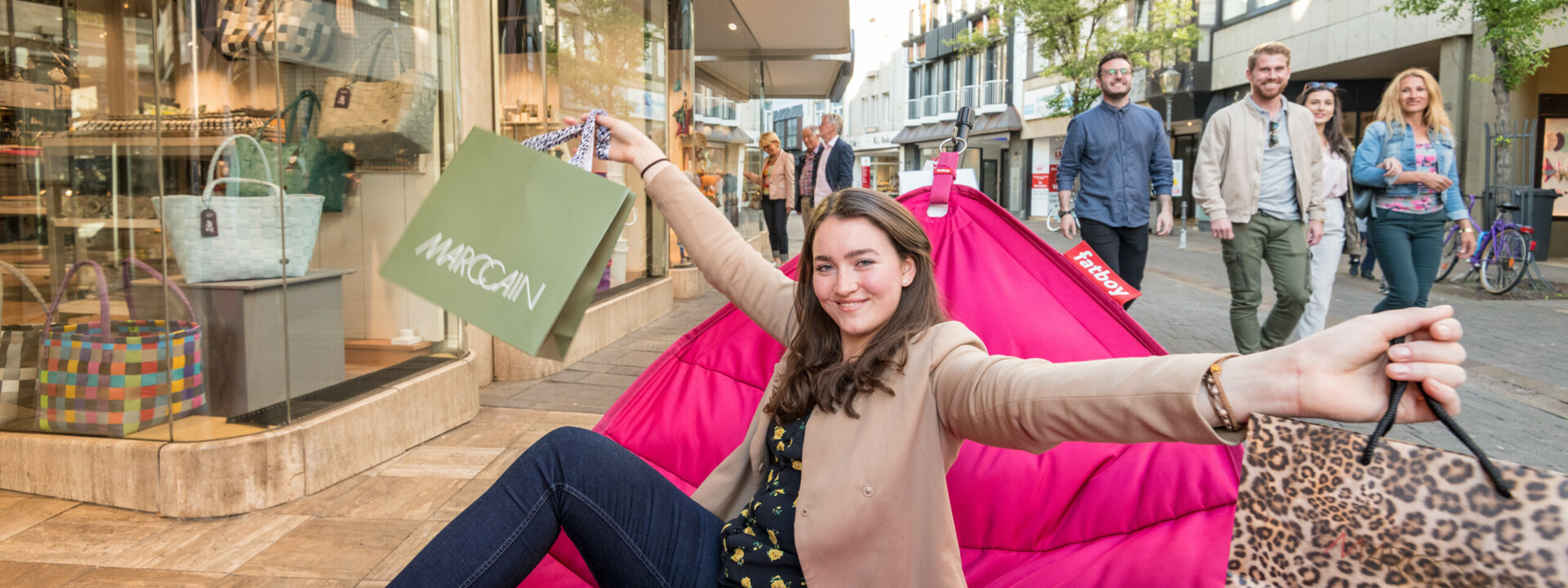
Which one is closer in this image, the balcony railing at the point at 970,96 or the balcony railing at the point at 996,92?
the balcony railing at the point at 996,92

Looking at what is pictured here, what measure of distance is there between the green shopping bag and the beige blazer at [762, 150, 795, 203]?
963cm

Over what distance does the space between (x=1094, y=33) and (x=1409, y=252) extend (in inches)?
709

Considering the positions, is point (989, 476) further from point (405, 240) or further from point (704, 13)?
point (704, 13)

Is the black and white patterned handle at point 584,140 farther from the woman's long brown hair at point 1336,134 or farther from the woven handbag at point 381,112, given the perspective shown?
the woman's long brown hair at point 1336,134

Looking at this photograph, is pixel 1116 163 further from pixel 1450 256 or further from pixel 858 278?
pixel 1450 256

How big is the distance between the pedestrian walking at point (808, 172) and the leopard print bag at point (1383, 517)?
9.32 m

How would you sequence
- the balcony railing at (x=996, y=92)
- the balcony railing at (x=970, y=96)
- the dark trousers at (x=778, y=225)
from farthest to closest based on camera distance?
the balcony railing at (x=970, y=96)
the balcony railing at (x=996, y=92)
the dark trousers at (x=778, y=225)

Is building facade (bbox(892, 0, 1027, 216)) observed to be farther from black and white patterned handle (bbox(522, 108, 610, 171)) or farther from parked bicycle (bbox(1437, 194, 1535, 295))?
black and white patterned handle (bbox(522, 108, 610, 171))

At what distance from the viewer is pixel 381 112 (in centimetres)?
388

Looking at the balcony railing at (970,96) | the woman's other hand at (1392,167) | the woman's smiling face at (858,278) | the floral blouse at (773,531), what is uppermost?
the balcony railing at (970,96)

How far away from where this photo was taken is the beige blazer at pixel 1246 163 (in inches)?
175

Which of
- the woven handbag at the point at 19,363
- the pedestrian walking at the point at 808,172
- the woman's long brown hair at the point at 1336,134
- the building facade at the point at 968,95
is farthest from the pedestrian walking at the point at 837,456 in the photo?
the building facade at the point at 968,95

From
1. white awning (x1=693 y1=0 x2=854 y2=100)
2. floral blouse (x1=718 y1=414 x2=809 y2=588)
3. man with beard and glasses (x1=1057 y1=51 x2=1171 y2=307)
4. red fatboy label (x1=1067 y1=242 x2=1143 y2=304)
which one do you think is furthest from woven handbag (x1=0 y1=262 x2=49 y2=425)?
white awning (x1=693 y1=0 x2=854 y2=100)

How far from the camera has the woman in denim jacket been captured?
15.0 ft
